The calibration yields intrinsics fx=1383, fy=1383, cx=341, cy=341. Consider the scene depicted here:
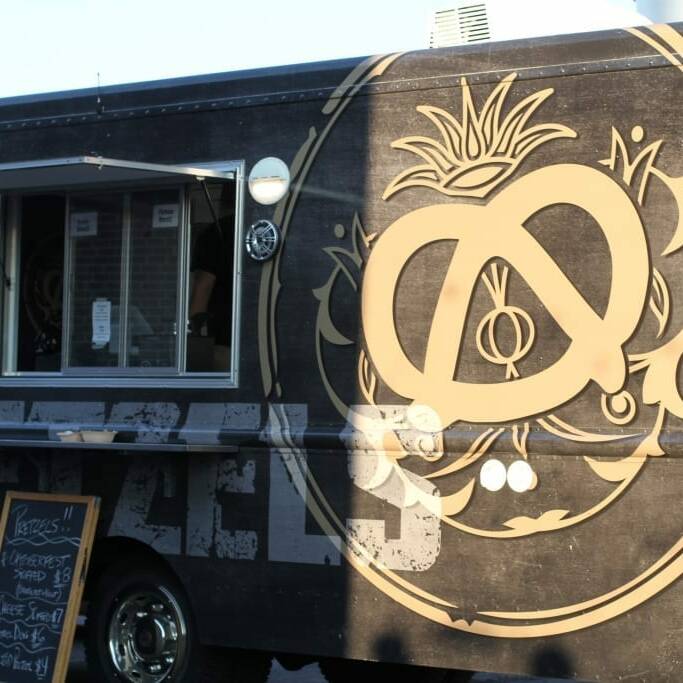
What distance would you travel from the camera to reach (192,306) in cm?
760

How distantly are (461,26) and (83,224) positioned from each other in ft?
8.03

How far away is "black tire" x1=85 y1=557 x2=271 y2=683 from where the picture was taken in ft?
24.4

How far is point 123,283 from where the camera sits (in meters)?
7.88

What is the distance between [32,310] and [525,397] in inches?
126

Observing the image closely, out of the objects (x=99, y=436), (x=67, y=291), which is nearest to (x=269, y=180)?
(x=67, y=291)

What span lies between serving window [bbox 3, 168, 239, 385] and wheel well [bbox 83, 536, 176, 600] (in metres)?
0.93

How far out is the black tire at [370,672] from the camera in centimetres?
796

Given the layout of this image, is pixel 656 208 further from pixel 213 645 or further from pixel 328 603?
pixel 213 645

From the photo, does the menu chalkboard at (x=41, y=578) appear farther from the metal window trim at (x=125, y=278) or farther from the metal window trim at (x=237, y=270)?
the metal window trim at (x=237, y=270)

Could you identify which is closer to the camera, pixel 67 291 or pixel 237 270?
pixel 237 270

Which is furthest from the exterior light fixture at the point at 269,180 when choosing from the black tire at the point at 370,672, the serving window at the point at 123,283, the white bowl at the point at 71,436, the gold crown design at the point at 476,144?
the black tire at the point at 370,672

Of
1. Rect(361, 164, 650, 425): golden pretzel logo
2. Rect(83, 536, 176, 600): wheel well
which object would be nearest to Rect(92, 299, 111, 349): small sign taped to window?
Rect(83, 536, 176, 600): wheel well

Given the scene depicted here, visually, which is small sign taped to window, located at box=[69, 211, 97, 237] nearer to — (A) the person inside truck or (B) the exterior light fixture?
(A) the person inside truck

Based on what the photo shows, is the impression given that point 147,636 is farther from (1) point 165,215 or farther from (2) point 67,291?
(1) point 165,215
